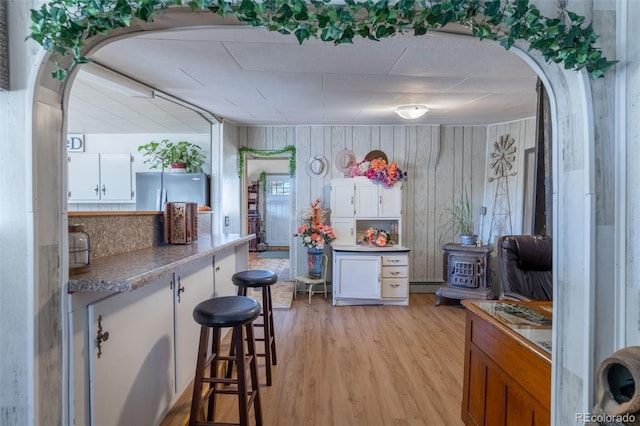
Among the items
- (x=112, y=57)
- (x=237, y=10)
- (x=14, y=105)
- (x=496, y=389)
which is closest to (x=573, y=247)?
(x=496, y=389)

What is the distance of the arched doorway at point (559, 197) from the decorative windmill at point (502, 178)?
3.56 m

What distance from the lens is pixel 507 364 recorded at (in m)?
1.48

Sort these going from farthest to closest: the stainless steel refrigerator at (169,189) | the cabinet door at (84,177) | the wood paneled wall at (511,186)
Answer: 1. the cabinet door at (84,177)
2. the stainless steel refrigerator at (169,189)
3. the wood paneled wall at (511,186)

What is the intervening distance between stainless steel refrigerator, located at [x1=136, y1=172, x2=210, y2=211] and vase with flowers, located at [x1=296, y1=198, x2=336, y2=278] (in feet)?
4.34

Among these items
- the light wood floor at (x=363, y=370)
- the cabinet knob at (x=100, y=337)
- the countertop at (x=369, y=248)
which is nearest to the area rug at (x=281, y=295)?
the light wood floor at (x=363, y=370)

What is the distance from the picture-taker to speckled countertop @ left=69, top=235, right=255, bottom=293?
3.86 feet

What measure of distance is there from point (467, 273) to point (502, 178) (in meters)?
1.42

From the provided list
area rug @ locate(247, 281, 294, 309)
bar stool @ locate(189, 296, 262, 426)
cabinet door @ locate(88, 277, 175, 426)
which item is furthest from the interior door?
bar stool @ locate(189, 296, 262, 426)

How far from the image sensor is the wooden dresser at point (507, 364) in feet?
4.19

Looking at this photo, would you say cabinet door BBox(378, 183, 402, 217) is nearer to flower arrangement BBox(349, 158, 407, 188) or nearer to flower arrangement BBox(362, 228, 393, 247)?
flower arrangement BBox(349, 158, 407, 188)

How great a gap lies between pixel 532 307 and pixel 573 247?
902 mm

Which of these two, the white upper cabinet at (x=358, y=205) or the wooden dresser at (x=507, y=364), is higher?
the white upper cabinet at (x=358, y=205)

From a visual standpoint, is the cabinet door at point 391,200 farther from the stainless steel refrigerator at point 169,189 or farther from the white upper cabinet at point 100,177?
the white upper cabinet at point 100,177

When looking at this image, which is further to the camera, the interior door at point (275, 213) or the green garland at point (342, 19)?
the interior door at point (275, 213)
